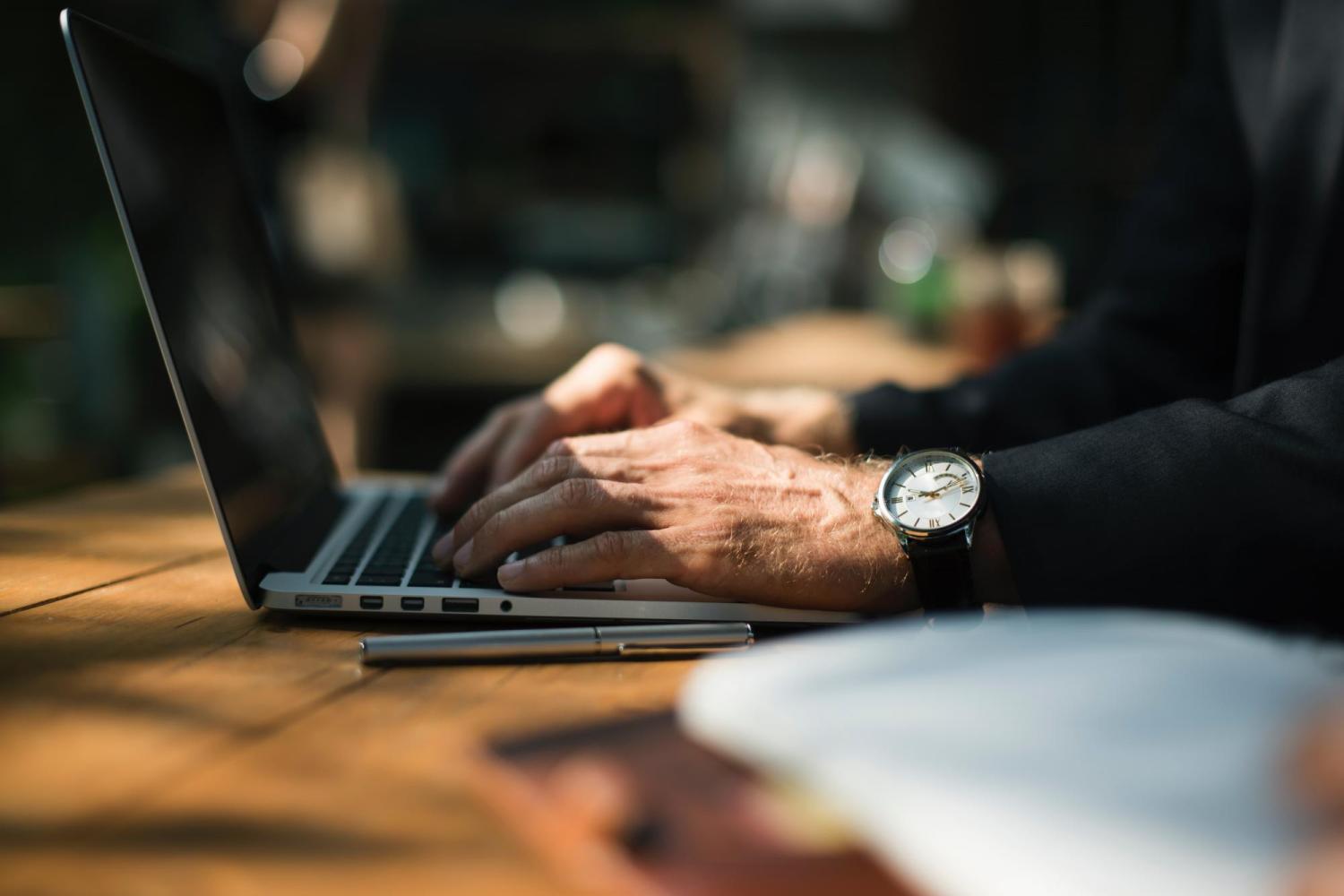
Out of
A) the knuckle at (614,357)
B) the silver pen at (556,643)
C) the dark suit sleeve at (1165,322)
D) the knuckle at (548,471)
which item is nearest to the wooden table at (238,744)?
the silver pen at (556,643)

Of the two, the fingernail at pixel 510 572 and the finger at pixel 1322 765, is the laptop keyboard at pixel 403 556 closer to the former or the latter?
the fingernail at pixel 510 572

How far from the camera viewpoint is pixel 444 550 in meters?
0.67

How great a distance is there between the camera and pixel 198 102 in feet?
2.93

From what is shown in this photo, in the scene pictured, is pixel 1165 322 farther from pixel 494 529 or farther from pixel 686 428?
pixel 494 529

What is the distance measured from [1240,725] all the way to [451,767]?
0.27 m

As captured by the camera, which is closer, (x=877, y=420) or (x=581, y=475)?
(x=581, y=475)

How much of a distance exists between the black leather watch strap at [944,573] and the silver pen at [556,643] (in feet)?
0.35

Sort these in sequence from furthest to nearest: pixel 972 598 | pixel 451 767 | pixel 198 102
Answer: pixel 198 102 < pixel 972 598 < pixel 451 767

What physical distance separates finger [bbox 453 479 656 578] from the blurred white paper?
0.23 metres

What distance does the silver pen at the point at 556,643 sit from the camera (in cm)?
54

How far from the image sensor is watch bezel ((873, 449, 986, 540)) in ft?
1.96

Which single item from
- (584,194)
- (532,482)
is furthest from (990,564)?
(584,194)

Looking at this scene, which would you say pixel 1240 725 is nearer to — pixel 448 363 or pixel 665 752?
pixel 665 752

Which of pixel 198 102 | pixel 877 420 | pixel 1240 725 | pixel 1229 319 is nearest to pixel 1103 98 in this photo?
pixel 1229 319
